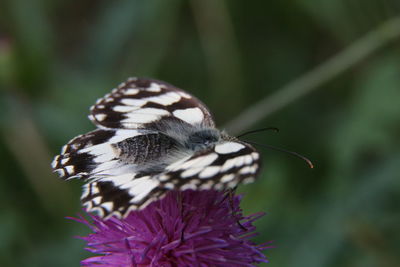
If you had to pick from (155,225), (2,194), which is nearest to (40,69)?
(2,194)

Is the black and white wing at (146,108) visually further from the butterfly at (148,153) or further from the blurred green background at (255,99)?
the blurred green background at (255,99)

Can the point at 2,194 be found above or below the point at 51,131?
below

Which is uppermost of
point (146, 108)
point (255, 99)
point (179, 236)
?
point (255, 99)

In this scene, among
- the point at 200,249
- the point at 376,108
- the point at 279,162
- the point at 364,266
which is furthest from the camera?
the point at 279,162

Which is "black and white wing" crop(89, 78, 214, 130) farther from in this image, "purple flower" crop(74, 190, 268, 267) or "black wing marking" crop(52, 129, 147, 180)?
"purple flower" crop(74, 190, 268, 267)

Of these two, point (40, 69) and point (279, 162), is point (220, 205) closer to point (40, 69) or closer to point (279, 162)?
point (279, 162)

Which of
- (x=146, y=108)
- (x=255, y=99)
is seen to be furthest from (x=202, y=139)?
(x=255, y=99)

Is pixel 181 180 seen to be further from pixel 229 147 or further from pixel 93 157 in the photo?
pixel 93 157

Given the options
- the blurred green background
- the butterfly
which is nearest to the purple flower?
the butterfly
